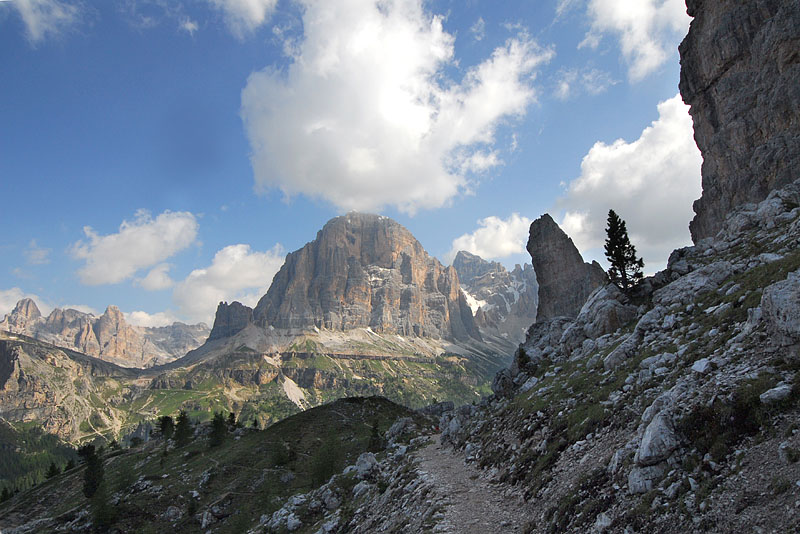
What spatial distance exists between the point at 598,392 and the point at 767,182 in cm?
8176

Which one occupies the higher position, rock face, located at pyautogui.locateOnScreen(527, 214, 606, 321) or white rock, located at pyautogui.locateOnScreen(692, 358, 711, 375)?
rock face, located at pyautogui.locateOnScreen(527, 214, 606, 321)

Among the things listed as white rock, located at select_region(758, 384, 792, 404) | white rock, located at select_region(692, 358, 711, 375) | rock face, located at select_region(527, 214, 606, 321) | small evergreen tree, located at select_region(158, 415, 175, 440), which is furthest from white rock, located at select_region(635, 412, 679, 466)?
rock face, located at select_region(527, 214, 606, 321)

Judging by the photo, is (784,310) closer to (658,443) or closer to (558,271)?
(658,443)

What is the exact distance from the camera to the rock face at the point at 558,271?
6890 inches

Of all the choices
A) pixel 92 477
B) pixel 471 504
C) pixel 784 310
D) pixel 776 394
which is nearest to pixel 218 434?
pixel 92 477

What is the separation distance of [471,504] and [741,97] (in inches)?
4366

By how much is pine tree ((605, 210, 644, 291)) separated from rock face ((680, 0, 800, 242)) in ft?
110

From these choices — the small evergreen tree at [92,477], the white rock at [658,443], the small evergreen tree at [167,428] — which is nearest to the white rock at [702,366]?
the white rock at [658,443]

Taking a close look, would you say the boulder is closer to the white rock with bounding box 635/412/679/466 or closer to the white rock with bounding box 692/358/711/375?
the white rock with bounding box 692/358/711/375

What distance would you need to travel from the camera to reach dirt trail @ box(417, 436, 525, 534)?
1995cm

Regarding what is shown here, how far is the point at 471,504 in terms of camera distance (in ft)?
78.5

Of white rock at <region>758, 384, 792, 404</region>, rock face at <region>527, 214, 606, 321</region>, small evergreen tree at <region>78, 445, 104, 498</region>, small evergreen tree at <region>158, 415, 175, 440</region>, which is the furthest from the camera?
rock face at <region>527, 214, 606, 321</region>

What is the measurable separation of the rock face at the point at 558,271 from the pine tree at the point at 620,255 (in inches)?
4288

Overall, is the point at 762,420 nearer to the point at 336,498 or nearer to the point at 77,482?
the point at 336,498
